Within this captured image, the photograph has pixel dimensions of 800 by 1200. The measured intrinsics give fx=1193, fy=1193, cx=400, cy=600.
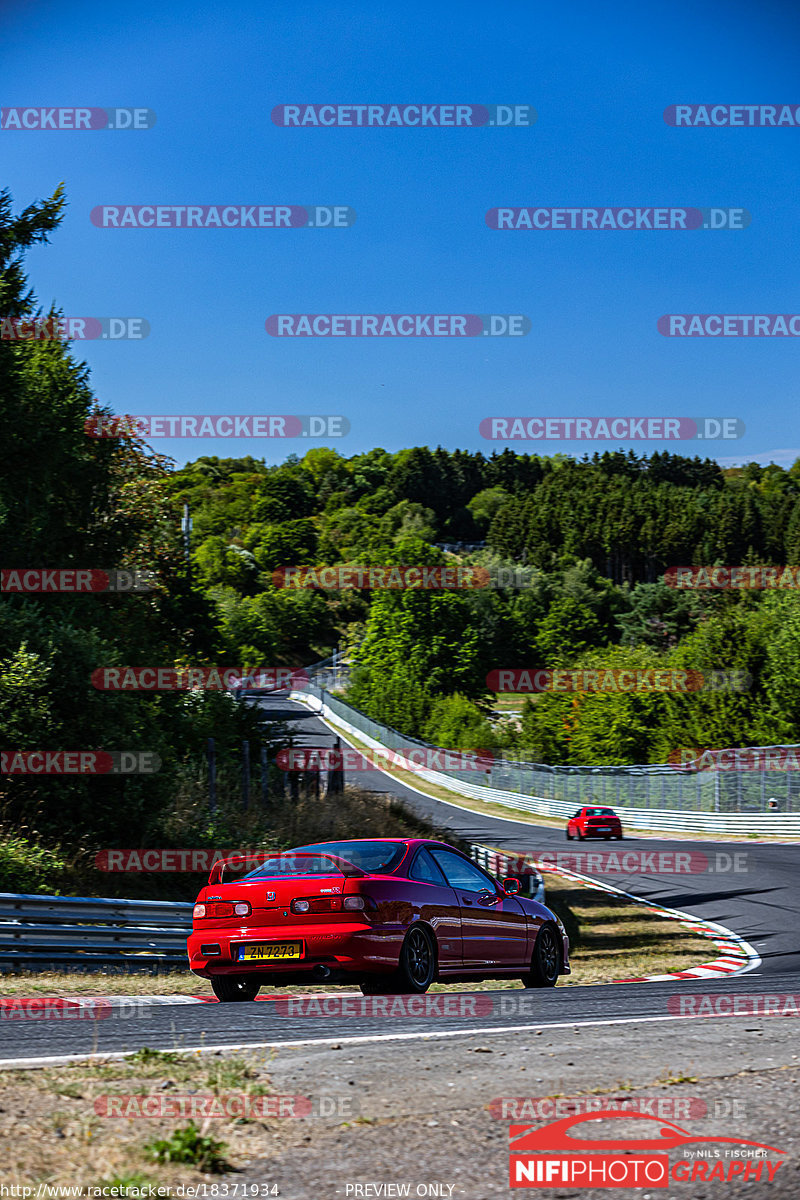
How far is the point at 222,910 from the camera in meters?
9.12

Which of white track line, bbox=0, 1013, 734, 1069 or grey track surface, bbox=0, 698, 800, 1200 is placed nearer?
grey track surface, bbox=0, 698, 800, 1200

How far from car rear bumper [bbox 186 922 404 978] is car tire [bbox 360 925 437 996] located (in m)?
0.12

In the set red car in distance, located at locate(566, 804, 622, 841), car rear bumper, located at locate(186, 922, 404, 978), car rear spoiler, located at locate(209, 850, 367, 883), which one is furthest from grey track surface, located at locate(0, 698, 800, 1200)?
red car in distance, located at locate(566, 804, 622, 841)

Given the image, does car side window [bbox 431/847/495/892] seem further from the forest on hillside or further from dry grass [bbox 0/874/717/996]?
the forest on hillside

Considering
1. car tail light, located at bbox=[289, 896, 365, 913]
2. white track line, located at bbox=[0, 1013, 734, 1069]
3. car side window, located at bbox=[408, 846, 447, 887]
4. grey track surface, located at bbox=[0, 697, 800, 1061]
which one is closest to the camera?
white track line, located at bbox=[0, 1013, 734, 1069]

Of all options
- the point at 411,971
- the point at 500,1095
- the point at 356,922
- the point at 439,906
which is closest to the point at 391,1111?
the point at 500,1095

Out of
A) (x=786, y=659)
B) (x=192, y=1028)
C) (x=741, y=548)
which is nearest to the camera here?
(x=192, y=1028)

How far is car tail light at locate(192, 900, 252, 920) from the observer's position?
9016mm

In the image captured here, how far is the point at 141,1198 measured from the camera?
3430 millimetres

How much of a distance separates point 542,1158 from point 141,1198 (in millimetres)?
1331

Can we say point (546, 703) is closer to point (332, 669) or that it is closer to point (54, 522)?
point (332, 669)

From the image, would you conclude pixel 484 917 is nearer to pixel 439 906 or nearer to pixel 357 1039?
pixel 439 906

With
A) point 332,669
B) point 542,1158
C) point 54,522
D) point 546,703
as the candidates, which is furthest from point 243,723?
point 332,669

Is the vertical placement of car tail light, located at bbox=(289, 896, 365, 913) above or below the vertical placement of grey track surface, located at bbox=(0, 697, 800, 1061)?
above
